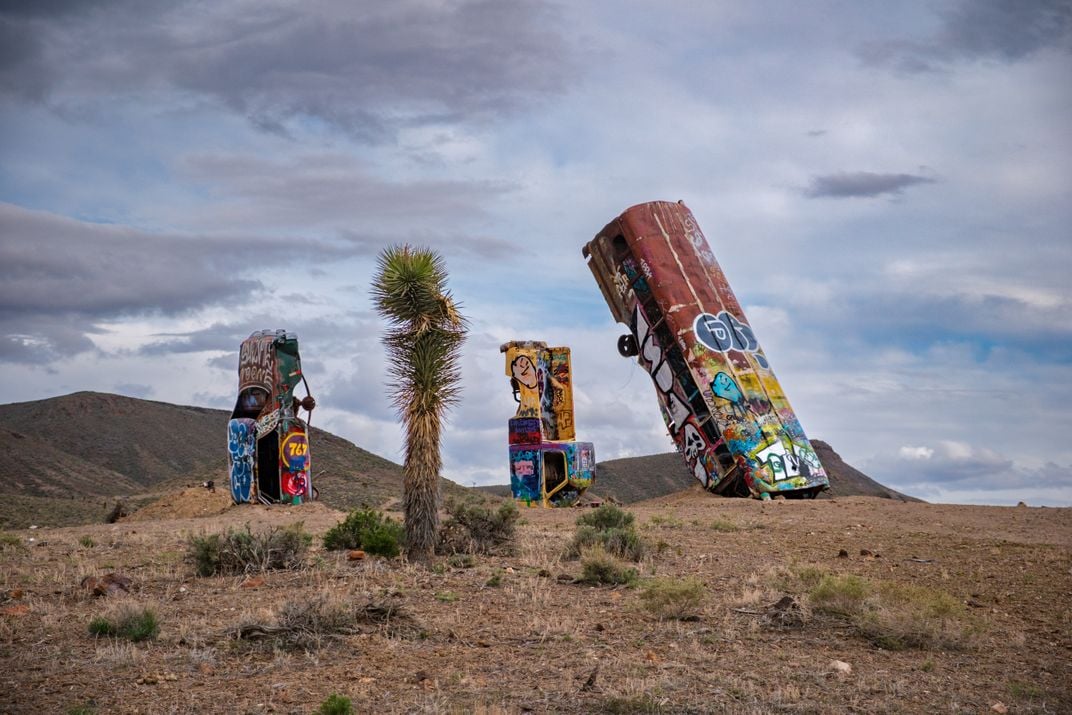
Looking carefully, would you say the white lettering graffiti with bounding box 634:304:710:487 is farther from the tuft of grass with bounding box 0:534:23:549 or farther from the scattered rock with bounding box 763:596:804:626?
the scattered rock with bounding box 763:596:804:626

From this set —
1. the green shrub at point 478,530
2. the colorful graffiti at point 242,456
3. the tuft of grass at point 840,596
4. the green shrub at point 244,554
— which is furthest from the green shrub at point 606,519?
the colorful graffiti at point 242,456

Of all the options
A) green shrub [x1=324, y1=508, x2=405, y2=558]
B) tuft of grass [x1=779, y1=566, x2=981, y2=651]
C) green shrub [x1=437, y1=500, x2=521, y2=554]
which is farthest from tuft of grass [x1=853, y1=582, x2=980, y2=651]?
green shrub [x1=324, y1=508, x2=405, y2=558]

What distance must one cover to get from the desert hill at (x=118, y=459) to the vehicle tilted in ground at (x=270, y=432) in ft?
20.0

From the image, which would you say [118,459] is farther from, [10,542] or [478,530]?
[478,530]

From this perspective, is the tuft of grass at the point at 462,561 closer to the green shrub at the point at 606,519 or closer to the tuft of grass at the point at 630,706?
the green shrub at the point at 606,519

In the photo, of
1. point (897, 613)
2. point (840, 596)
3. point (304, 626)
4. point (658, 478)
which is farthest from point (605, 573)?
point (658, 478)

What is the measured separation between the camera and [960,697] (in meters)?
8.41

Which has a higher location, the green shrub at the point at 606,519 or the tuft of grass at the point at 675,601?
the green shrub at the point at 606,519

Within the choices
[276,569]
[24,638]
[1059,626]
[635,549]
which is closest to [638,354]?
[635,549]

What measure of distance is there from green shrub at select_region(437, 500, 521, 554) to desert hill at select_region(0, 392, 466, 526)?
17.2 m

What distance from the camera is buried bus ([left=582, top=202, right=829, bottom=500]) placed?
1046 inches

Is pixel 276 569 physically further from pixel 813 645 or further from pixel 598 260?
pixel 598 260

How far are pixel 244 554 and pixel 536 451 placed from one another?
49.0ft

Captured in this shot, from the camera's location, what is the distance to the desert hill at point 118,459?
3544 cm
